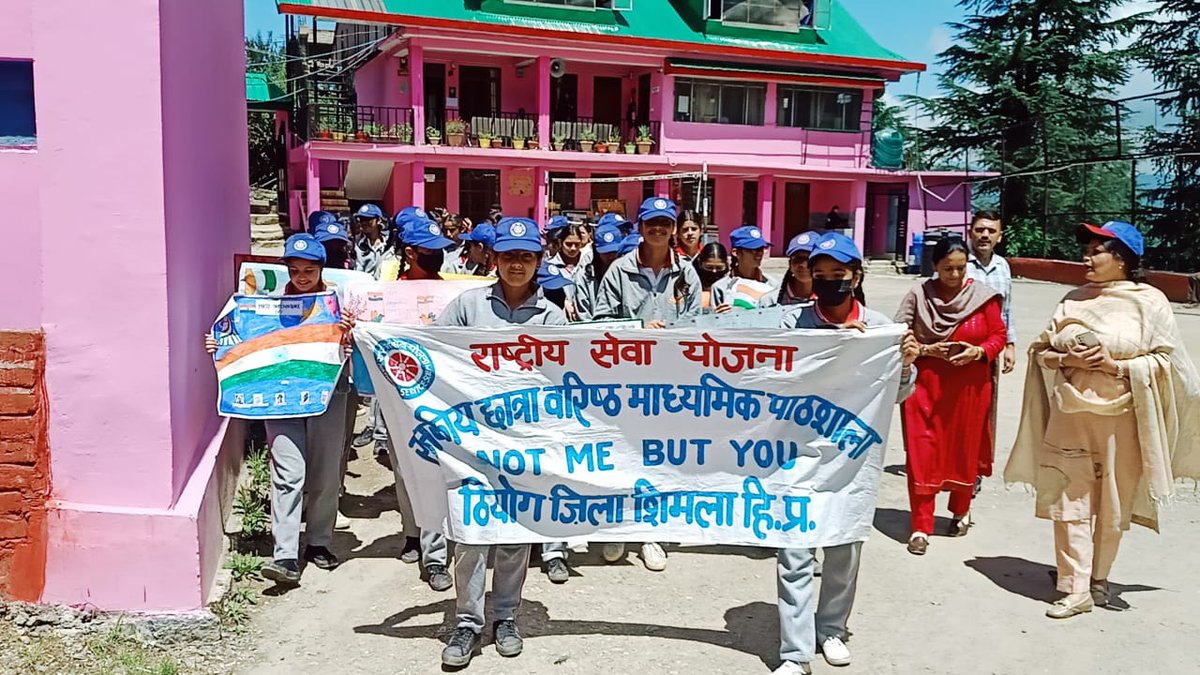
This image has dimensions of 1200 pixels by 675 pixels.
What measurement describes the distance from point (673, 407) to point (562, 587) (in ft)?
4.52

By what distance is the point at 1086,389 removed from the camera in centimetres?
486

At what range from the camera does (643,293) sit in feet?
18.2

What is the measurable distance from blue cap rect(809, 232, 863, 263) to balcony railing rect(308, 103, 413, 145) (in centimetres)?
2158

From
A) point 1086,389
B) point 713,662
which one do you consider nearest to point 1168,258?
point 1086,389

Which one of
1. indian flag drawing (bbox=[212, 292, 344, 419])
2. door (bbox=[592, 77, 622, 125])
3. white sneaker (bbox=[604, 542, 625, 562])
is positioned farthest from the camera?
door (bbox=[592, 77, 622, 125])

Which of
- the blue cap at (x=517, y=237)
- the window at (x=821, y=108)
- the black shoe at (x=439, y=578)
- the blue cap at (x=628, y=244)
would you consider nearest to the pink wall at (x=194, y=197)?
the black shoe at (x=439, y=578)

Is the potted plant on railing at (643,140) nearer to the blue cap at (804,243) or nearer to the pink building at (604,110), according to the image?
the pink building at (604,110)

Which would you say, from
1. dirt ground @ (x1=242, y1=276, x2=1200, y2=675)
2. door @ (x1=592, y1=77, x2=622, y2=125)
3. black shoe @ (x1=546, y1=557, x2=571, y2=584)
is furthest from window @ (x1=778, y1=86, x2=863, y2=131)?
black shoe @ (x1=546, y1=557, x2=571, y2=584)

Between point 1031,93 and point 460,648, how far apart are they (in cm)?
3357

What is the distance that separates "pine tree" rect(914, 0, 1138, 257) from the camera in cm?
3170

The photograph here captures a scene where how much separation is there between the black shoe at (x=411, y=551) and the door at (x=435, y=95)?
22.5 metres

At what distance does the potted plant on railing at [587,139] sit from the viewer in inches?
1059

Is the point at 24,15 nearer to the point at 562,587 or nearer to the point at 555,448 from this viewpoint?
the point at 555,448

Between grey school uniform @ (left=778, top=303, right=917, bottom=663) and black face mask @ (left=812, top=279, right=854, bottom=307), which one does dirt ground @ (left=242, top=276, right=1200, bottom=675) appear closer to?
grey school uniform @ (left=778, top=303, right=917, bottom=663)
